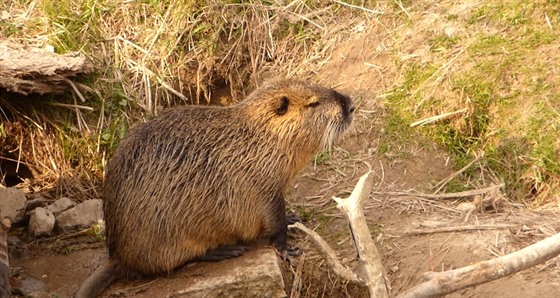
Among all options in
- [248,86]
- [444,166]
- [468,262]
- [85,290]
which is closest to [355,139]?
[444,166]

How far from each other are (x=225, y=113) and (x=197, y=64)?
170 cm

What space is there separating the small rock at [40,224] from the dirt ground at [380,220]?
82 mm

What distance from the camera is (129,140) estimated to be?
4.99 metres

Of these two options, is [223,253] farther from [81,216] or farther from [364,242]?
[81,216]

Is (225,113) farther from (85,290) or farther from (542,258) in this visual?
(542,258)

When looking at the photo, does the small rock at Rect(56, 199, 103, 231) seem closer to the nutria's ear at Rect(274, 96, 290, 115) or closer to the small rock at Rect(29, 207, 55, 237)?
the small rock at Rect(29, 207, 55, 237)

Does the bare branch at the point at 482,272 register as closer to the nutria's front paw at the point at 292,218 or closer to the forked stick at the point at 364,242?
the forked stick at the point at 364,242

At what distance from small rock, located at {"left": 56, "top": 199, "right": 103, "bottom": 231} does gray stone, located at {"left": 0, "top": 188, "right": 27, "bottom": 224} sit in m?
0.26

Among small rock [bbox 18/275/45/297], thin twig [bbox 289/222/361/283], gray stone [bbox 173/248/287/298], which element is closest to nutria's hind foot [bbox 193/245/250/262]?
gray stone [bbox 173/248/287/298]

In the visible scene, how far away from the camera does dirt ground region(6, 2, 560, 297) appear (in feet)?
15.5

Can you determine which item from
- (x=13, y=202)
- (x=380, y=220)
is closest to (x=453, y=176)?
(x=380, y=220)

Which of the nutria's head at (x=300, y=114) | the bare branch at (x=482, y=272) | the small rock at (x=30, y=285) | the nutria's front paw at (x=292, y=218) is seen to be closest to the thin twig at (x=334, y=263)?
the bare branch at (x=482, y=272)

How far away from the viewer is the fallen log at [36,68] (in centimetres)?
569

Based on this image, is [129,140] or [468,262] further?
[129,140]
